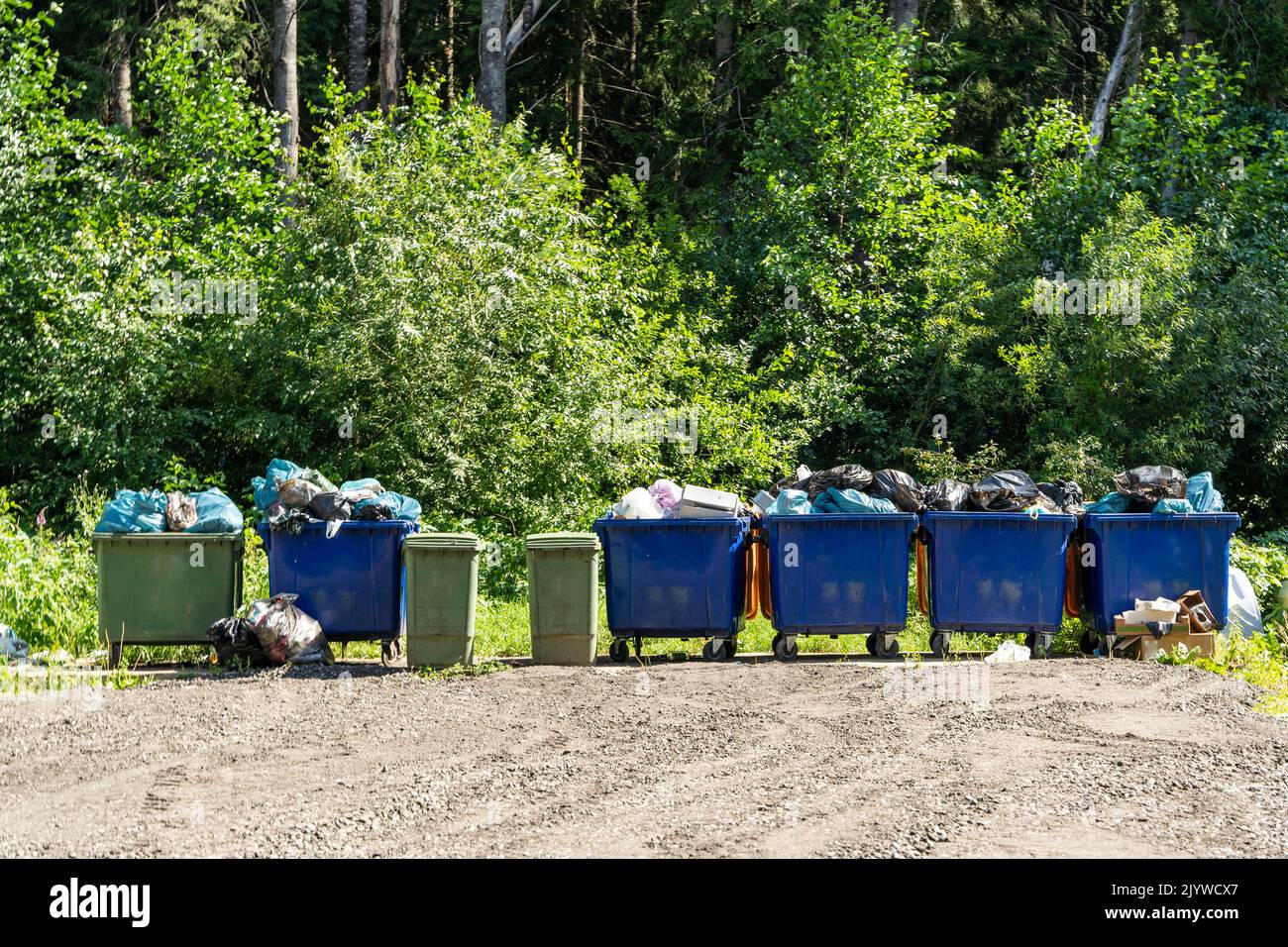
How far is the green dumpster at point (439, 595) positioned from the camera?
972 cm

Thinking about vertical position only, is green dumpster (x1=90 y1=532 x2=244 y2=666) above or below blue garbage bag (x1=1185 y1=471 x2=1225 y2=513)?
below

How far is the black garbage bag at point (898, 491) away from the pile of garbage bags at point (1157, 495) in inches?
54.4

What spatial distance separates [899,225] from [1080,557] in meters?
9.77

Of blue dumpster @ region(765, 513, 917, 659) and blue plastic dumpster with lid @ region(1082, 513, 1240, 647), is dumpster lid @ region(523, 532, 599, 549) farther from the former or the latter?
blue plastic dumpster with lid @ region(1082, 513, 1240, 647)

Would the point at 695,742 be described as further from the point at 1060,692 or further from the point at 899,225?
the point at 899,225

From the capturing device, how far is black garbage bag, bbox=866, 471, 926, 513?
10383 millimetres

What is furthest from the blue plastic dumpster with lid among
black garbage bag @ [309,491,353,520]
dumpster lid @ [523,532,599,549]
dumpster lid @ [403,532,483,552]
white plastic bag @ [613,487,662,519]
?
black garbage bag @ [309,491,353,520]

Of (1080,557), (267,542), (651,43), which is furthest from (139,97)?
(1080,557)

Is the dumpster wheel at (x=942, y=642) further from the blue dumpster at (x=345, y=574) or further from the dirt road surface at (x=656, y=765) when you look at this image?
the blue dumpster at (x=345, y=574)

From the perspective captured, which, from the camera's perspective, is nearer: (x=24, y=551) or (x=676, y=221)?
(x=24, y=551)

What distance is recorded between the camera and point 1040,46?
25.9 m

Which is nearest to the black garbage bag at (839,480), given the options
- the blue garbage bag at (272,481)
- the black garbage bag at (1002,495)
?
the black garbage bag at (1002,495)

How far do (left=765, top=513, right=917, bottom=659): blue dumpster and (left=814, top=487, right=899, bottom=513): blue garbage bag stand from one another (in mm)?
89

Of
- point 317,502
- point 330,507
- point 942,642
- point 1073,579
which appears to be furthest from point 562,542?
point 1073,579
